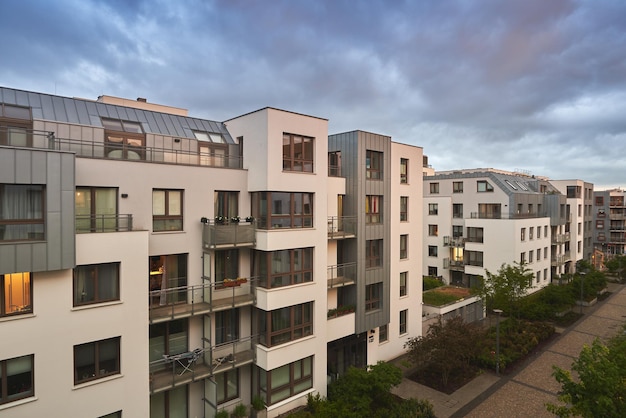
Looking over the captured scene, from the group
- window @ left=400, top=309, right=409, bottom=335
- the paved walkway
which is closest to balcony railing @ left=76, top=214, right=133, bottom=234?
the paved walkway

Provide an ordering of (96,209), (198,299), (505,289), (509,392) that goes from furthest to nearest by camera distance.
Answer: (505,289) → (509,392) → (198,299) → (96,209)

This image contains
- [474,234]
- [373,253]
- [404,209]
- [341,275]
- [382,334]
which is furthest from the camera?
→ [474,234]

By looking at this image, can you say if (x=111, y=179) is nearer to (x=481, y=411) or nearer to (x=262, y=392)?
(x=262, y=392)

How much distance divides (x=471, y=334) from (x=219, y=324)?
561 inches

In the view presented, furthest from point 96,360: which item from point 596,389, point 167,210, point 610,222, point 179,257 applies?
point 610,222

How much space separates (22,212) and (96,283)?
10.2 feet

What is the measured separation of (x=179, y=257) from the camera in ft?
51.4

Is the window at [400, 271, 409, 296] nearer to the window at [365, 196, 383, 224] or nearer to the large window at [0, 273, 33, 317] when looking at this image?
the window at [365, 196, 383, 224]

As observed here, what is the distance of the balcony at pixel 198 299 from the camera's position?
14571 millimetres

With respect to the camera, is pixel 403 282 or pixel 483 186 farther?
pixel 483 186

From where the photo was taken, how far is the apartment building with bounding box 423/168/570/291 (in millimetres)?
37969

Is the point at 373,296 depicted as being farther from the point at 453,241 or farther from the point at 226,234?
the point at 453,241

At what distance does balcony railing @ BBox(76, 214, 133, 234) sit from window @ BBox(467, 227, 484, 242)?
35422 millimetres

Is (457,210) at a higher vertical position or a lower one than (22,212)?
lower
